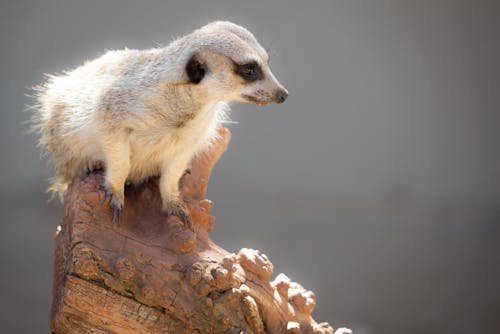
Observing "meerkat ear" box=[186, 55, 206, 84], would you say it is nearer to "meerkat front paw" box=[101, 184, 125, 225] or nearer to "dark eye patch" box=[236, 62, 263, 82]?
"dark eye patch" box=[236, 62, 263, 82]

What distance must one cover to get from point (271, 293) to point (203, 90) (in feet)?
2.89

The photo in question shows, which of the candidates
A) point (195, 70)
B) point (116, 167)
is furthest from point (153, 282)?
point (195, 70)

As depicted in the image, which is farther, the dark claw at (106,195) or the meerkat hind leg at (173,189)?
the meerkat hind leg at (173,189)

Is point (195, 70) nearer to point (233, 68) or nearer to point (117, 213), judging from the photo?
point (233, 68)

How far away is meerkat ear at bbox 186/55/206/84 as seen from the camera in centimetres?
227

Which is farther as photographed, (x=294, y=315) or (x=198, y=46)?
(x=294, y=315)

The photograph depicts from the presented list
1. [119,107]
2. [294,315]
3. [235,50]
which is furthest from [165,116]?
[294,315]

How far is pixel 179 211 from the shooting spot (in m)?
2.66

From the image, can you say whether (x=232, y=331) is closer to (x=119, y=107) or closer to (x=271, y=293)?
(x=271, y=293)

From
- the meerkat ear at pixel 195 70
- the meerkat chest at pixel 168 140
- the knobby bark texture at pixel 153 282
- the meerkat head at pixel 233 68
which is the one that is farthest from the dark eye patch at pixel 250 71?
the knobby bark texture at pixel 153 282

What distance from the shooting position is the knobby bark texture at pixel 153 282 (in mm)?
2230

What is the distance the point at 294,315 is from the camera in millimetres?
2535

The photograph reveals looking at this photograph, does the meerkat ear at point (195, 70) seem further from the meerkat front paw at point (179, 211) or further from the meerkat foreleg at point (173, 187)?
the meerkat front paw at point (179, 211)

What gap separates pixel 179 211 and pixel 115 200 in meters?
0.29
